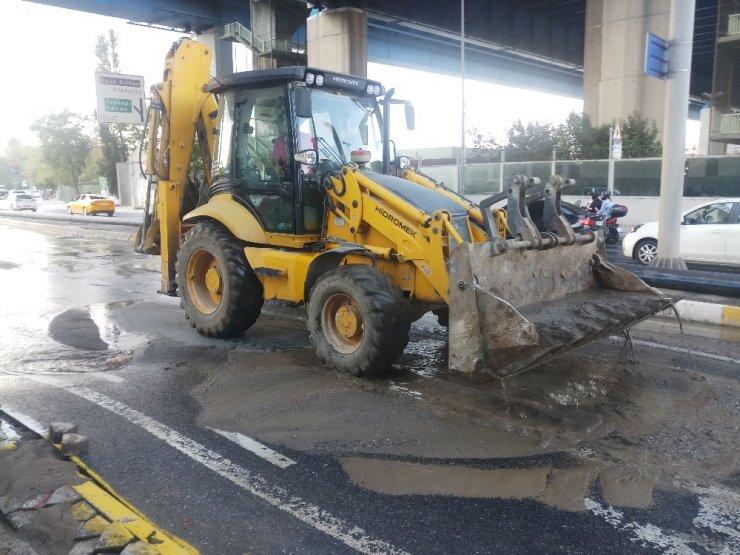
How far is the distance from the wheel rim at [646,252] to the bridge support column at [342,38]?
74.9 feet

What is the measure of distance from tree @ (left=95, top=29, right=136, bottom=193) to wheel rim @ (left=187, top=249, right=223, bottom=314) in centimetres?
5707

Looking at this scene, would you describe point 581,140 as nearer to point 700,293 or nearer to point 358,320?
point 700,293

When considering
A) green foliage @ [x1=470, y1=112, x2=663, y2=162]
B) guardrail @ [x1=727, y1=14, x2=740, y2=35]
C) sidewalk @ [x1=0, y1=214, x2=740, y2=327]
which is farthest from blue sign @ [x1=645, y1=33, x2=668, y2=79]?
guardrail @ [x1=727, y1=14, x2=740, y2=35]

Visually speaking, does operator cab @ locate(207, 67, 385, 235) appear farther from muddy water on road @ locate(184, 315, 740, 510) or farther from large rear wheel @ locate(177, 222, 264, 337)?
muddy water on road @ locate(184, 315, 740, 510)

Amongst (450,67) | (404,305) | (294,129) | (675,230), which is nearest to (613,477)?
(404,305)

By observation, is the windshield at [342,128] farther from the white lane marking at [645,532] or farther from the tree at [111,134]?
the tree at [111,134]

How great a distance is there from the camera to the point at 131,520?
11.2ft

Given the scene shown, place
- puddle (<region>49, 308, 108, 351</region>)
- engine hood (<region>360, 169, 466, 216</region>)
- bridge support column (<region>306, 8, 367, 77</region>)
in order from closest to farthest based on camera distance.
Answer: engine hood (<region>360, 169, 466, 216</region>), puddle (<region>49, 308, 108, 351</region>), bridge support column (<region>306, 8, 367, 77</region>)

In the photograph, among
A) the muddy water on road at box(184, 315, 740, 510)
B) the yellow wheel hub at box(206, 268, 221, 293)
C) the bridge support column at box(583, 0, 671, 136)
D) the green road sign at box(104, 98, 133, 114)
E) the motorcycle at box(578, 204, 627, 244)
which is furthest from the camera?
the bridge support column at box(583, 0, 671, 136)

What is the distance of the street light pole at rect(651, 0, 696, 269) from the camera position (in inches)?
435

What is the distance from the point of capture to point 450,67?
47.8m

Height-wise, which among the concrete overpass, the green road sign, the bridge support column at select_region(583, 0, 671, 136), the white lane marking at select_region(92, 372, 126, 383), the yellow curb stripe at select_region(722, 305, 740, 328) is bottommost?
the white lane marking at select_region(92, 372, 126, 383)

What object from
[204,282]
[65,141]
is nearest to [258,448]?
[204,282]

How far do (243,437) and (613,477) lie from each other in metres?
2.58
